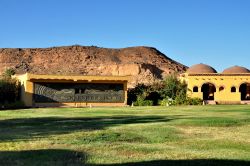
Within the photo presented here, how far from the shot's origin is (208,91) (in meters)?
64.3

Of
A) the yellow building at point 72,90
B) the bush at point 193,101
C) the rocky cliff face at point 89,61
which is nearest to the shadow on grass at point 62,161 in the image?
the yellow building at point 72,90

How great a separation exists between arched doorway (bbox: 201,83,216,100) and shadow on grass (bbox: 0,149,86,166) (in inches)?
2025

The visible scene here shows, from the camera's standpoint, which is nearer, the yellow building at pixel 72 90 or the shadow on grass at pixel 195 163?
the shadow on grass at pixel 195 163

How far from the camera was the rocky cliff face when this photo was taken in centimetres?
11388

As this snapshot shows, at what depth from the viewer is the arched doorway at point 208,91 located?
6351 centimetres

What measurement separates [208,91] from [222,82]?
127 inches

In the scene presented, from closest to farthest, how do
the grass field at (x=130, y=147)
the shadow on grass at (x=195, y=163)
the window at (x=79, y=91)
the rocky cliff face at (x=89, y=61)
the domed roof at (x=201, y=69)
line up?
the shadow on grass at (x=195, y=163) < the grass field at (x=130, y=147) < the window at (x=79, y=91) < the domed roof at (x=201, y=69) < the rocky cliff face at (x=89, y=61)

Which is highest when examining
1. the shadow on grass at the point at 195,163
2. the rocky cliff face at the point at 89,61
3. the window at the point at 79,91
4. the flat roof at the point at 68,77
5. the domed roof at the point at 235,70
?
the rocky cliff face at the point at 89,61

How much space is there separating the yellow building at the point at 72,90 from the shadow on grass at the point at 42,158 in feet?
128

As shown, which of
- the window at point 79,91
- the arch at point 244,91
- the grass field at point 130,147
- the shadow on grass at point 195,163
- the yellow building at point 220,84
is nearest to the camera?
the shadow on grass at point 195,163

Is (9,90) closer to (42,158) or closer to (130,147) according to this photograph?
(130,147)

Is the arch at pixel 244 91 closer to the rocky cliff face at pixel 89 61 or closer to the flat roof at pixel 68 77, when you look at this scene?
the flat roof at pixel 68 77

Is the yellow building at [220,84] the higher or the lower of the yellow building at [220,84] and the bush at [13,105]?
the higher

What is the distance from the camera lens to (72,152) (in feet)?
43.4
